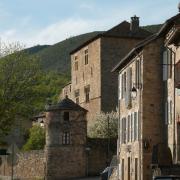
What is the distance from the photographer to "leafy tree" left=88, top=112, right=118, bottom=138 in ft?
249

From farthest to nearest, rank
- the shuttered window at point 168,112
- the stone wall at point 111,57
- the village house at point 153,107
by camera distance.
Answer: the stone wall at point 111,57 → the shuttered window at point 168,112 → the village house at point 153,107

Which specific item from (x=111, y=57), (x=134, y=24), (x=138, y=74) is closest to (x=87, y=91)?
(x=111, y=57)

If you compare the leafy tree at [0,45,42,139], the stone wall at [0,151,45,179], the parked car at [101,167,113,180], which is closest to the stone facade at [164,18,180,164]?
the parked car at [101,167,113,180]

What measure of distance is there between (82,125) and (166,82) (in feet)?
103

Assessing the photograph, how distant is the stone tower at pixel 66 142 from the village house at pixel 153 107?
2381cm

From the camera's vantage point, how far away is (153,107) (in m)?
42.0

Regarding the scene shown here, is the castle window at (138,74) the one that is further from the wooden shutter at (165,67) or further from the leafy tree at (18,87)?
the leafy tree at (18,87)

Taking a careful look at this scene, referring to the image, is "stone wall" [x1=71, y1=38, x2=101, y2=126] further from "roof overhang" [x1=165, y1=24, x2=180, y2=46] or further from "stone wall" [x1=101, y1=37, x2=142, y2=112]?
"roof overhang" [x1=165, y1=24, x2=180, y2=46]

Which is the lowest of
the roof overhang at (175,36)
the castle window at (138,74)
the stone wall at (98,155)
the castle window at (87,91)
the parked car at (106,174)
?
the parked car at (106,174)

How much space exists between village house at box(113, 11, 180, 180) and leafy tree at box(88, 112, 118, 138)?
28914mm

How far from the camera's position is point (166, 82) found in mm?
40562

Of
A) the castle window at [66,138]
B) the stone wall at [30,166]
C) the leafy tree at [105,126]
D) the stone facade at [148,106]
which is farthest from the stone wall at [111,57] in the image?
the stone facade at [148,106]

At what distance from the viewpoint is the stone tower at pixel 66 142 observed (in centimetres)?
7025

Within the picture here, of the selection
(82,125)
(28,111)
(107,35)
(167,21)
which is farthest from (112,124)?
(167,21)
